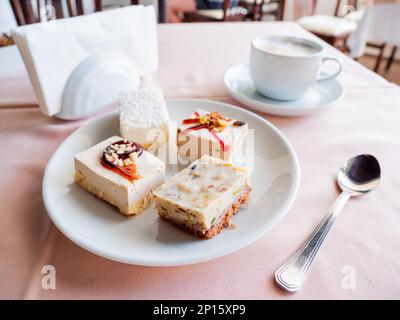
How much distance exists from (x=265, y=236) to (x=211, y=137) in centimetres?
23

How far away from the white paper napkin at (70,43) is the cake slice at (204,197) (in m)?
0.36

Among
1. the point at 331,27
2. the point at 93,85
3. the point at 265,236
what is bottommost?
the point at 331,27

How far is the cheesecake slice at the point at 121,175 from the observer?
0.52 meters

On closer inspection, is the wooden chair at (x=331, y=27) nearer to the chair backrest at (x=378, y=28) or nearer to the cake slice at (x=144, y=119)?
the chair backrest at (x=378, y=28)

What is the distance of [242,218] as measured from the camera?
0.51 metres

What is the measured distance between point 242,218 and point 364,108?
0.55 m

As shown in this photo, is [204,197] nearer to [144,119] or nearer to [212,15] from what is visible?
[144,119]

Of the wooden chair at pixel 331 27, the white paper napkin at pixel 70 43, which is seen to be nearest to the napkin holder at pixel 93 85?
the white paper napkin at pixel 70 43

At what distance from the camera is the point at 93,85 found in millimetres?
741

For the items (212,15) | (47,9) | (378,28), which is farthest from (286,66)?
(378,28)

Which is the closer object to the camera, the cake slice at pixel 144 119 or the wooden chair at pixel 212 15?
the cake slice at pixel 144 119

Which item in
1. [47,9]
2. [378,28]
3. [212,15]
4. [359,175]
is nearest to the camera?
[359,175]
